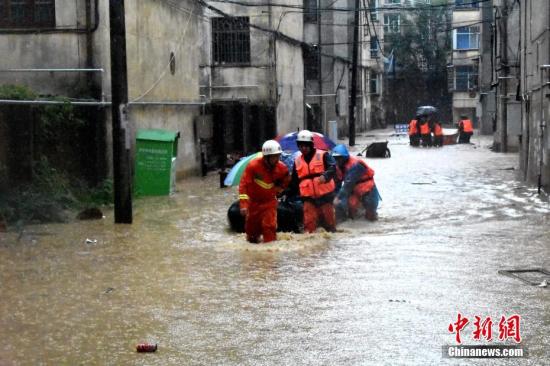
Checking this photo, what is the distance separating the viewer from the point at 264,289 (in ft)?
32.3

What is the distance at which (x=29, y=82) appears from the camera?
1852 centimetres

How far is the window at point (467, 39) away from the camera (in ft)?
230

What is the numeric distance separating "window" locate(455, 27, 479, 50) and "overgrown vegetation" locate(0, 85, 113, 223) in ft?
184

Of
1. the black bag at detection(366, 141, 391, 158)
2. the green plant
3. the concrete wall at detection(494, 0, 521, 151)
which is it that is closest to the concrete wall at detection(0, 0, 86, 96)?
the green plant

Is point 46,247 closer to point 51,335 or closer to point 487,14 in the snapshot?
point 51,335

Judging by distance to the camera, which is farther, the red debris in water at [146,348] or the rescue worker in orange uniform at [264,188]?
the rescue worker in orange uniform at [264,188]

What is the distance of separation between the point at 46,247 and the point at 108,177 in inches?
221

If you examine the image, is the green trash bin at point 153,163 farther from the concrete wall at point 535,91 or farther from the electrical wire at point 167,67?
the concrete wall at point 535,91

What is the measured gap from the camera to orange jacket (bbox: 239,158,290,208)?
41.1ft

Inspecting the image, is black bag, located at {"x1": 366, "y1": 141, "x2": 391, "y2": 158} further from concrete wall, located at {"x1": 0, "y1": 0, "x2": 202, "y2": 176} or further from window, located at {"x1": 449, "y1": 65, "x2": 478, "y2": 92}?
window, located at {"x1": 449, "y1": 65, "x2": 478, "y2": 92}

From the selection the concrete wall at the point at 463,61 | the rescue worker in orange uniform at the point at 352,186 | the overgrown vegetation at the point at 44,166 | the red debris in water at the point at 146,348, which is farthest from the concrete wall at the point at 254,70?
the concrete wall at the point at 463,61

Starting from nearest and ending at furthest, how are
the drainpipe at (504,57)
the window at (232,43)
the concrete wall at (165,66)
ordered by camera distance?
the concrete wall at (165,66) → the drainpipe at (504,57) → the window at (232,43)

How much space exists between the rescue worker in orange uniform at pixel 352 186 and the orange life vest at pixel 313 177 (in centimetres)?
141

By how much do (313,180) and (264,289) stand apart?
153 inches
